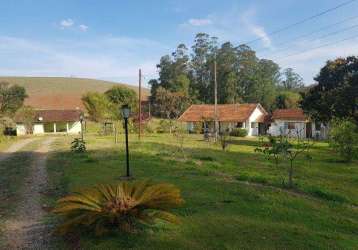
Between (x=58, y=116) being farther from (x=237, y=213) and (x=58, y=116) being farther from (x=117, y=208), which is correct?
(x=117, y=208)

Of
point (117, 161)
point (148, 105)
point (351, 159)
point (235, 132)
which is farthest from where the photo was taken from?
point (148, 105)

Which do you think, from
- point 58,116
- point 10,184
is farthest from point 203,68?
point 10,184

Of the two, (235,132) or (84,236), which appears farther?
(235,132)

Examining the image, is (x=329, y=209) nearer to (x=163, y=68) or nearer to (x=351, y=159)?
(x=351, y=159)

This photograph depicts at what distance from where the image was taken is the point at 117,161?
18109 mm

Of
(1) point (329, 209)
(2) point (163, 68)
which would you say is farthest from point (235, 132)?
(1) point (329, 209)

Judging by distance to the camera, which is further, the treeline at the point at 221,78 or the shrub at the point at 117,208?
the treeline at the point at 221,78

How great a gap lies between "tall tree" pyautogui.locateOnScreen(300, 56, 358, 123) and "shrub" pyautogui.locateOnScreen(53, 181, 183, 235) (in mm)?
27610

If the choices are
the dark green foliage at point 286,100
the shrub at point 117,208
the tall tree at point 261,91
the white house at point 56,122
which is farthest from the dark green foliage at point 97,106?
the shrub at point 117,208

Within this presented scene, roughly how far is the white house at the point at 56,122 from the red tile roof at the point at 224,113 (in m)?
16.2

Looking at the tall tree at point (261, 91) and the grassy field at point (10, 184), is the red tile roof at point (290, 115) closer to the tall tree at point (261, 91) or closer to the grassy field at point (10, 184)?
the tall tree at point (261, 91)

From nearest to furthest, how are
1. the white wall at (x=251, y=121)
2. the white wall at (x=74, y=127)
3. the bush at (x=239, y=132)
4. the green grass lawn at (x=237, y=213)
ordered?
the green grass lawn at (x=237, y=213) < the bush at (x=239, y=132) < the white wall at (x=251, y=121) < the white wall at (x=74, y=127)

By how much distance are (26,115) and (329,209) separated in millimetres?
52428

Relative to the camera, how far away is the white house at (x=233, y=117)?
57.6 meters
